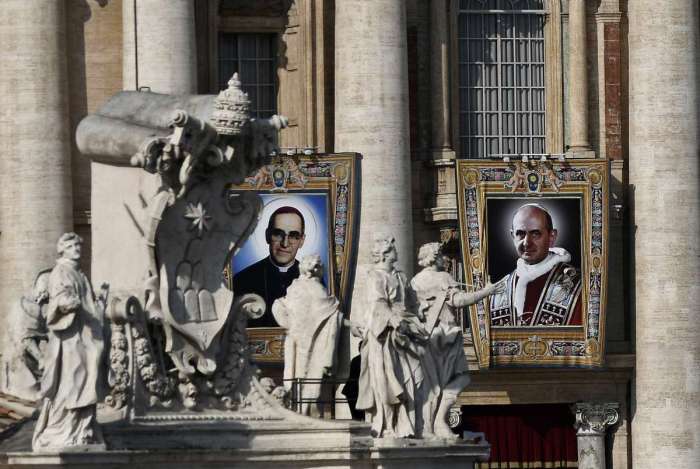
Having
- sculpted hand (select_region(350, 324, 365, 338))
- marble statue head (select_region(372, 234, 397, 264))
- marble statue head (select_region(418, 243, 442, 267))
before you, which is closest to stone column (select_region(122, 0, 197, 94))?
marble statue head (select_region(418, 243, 442, 267))

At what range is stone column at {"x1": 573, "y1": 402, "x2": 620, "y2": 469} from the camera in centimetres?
7194

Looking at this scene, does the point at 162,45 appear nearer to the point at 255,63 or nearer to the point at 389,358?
the point at 255,63

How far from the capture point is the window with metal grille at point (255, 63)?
72.6 metres

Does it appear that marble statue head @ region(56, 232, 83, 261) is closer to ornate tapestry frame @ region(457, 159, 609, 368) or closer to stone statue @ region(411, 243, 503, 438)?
stone statue @ region(411, 243, 503, 438)

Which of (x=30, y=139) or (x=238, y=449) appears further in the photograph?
(x=30, y=139)

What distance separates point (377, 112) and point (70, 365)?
2867 cm

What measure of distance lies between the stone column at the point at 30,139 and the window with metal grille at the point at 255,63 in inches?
211

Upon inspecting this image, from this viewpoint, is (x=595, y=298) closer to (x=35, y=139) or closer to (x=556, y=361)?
(x=556, y=361)

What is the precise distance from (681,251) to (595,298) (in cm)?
213

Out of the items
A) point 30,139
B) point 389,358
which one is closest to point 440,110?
point 30,139

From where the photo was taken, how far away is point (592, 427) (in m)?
72.3

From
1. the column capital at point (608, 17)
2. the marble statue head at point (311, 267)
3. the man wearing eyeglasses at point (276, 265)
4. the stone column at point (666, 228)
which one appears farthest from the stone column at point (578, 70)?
the marble statue head at point (311, 267)

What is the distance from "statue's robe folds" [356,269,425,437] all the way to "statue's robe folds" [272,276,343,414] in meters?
1.11

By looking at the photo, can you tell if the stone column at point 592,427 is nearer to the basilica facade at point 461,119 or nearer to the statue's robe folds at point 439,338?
the basilica facade at point 461,119
